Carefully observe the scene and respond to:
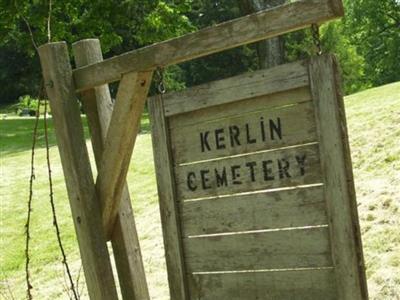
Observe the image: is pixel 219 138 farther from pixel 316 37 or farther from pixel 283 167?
pixel 316 37

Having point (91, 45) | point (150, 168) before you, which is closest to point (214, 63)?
point (150, 168)

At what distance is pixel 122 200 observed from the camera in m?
4.42

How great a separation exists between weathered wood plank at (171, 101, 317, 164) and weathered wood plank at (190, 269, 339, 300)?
0.66 m

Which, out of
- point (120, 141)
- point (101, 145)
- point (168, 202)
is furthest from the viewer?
point (101, 145)

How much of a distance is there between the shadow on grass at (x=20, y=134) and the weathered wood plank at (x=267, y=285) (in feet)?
67.0

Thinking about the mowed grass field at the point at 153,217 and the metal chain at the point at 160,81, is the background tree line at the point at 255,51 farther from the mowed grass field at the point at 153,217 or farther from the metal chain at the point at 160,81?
the metal chain at the point at 160,81

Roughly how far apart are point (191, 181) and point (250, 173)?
418mm

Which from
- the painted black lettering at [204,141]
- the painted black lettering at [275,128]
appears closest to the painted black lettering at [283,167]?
the painted black lettering at [275,128]

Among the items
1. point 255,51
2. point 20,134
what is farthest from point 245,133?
point 255,51

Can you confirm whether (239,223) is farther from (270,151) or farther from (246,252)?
(270,151)

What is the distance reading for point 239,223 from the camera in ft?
11.2

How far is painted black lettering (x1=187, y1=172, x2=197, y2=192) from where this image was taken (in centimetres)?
359

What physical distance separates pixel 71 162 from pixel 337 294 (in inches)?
79.5

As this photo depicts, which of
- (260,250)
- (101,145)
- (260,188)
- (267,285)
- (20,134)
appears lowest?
(20,134)
